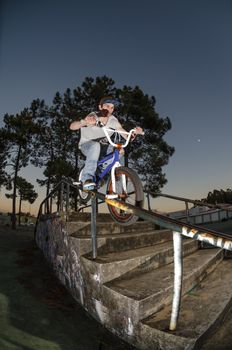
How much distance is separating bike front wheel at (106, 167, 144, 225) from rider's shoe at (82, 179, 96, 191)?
238 millimetres

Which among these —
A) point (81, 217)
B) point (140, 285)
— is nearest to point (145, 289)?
point (140, 285)

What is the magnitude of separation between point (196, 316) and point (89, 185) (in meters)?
2.24

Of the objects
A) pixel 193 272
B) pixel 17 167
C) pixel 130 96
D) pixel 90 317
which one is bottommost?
pixel 90 317

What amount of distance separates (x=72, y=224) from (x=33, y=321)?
64.9 inches

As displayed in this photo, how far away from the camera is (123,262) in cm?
338

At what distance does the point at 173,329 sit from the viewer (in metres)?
2.38

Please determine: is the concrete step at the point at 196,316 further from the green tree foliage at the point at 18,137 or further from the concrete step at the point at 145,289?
the green tree foliage at the point at 18,137

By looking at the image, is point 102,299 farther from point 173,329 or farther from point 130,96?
point 130,96

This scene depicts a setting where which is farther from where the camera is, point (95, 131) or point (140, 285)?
point (95, 131)

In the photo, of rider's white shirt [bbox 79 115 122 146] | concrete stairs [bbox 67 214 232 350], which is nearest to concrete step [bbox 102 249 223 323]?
concrete stairs [bbox 67 214 232 350]

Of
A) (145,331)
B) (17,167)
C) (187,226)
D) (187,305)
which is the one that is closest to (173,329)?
(145,331)

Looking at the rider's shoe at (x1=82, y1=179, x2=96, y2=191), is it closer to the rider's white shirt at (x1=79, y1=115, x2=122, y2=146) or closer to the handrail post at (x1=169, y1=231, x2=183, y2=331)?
the rider's white shirt at (x1=79, y1=115, x2=122, y2=146)

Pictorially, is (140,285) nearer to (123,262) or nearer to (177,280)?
(123,262)

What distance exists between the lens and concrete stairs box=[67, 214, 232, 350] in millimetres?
2471
